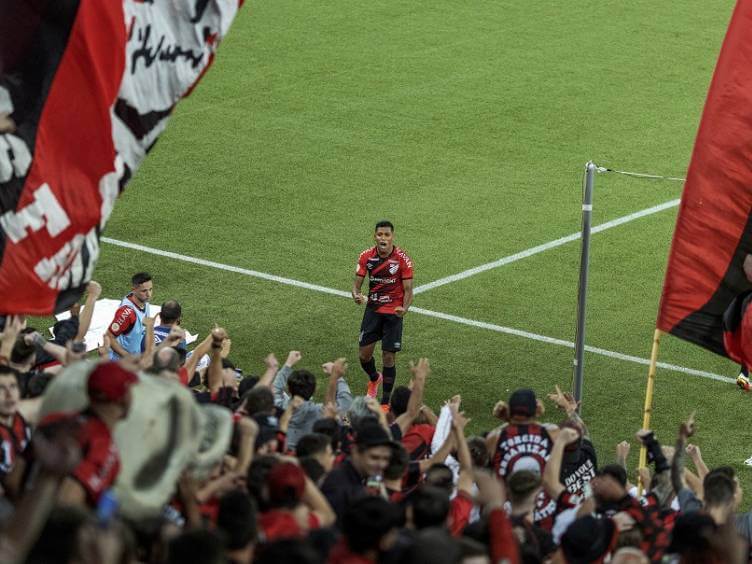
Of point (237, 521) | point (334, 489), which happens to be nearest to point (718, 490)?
point (334, 489)

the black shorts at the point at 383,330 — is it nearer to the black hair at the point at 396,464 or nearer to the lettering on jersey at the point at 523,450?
the lettering on jersey at the point at 523,450

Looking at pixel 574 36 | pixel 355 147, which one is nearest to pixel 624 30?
pixel 574 36

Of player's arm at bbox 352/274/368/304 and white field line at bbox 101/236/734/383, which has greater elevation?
player's arm at bbox 352/274/368/304

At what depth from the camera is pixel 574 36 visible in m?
24.6

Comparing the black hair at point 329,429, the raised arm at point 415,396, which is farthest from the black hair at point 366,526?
the raised arm at point 415,396

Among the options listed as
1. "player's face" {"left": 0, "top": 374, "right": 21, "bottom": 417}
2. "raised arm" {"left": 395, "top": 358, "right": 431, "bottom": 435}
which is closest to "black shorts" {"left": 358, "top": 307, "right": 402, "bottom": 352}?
A: "raised arm" {"left": 395, "top": 358, "right": 431, "bottom": 435}

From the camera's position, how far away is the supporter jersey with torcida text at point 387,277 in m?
13.1

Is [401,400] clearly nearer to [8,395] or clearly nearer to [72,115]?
[72,115]

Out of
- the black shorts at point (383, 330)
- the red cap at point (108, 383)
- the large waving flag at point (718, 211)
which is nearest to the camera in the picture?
the red cap at point (108, 383)

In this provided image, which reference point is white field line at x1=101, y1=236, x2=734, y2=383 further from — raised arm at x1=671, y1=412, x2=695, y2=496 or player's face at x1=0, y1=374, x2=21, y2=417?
player's face at x1=0, y1=374, x2=21, y2=417

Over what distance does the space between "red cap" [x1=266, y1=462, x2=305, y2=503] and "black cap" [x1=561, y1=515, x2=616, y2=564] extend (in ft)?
4.55

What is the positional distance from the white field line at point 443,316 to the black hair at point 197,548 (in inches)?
373

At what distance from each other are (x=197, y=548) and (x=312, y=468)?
2461 millimetres

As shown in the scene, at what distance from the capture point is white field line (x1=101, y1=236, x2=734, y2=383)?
13.6 m
